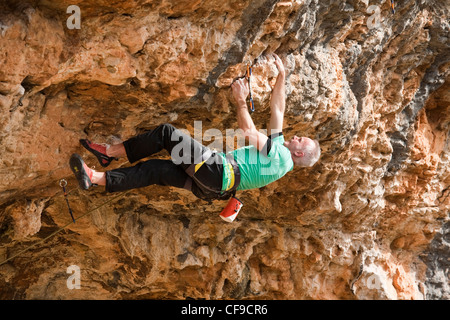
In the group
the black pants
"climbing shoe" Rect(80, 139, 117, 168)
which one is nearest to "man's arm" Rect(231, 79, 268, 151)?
the black pants

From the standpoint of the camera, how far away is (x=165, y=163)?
12.4ft

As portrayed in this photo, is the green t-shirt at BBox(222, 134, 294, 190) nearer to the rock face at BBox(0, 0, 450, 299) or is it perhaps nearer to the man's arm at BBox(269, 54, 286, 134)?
the man's arm at BBox(269, 54, 286, 134)

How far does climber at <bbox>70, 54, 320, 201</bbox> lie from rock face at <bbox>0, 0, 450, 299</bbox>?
34cm

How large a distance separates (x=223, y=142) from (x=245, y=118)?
118cm

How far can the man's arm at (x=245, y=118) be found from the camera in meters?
3.60

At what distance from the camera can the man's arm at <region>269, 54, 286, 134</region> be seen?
3809 mm

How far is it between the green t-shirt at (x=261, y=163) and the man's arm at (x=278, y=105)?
3.0 inches

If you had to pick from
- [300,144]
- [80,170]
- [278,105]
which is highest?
[278,105]

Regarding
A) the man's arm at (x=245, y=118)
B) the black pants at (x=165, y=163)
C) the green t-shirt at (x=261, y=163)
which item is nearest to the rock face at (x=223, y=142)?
the man's arm at (x=245, y=118)

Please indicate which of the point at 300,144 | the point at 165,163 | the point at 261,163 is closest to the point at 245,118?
the point at 261,163

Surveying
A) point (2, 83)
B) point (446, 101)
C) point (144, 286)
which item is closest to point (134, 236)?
point (144, 286)

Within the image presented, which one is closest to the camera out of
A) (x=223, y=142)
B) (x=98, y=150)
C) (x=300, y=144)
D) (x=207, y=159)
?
(x=207, y=159)

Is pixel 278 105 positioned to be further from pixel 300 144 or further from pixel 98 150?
pixel 98 150

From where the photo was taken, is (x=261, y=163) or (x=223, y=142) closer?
(x=261, y=163)
